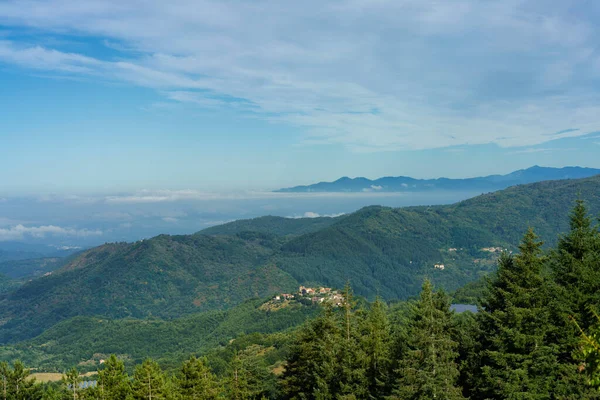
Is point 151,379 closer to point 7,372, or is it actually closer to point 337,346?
point 337,346

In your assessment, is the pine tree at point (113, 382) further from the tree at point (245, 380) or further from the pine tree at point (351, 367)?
the pine tree at point (351, 367)

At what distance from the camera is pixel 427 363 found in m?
20.8

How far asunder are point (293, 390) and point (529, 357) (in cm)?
1694

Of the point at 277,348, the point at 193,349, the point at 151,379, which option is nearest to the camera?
the point at 151,379

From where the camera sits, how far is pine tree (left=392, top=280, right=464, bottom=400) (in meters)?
20.4

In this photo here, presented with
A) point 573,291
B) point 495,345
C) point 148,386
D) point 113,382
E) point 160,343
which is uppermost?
point 573,291

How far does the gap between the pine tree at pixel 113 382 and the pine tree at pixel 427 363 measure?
17.9 m

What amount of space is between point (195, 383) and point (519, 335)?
2126 centimetres

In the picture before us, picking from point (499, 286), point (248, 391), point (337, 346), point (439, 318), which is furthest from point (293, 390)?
point (499, 286)

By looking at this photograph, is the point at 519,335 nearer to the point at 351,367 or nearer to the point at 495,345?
the point at 495,345

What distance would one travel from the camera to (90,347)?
7746 inches

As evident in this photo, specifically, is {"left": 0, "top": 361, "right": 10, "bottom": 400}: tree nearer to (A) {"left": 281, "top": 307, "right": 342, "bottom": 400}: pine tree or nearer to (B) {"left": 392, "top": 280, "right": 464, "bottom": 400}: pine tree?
(A) {"left": 281, "top": 307, "right": 342, "bottom": 400}: pine tree

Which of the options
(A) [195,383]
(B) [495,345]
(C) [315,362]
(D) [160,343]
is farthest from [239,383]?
(D) [160,343]

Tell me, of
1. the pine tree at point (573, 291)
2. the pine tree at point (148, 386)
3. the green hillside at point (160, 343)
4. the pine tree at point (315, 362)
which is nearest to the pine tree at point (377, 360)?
the pine tree at point (315, 362)
